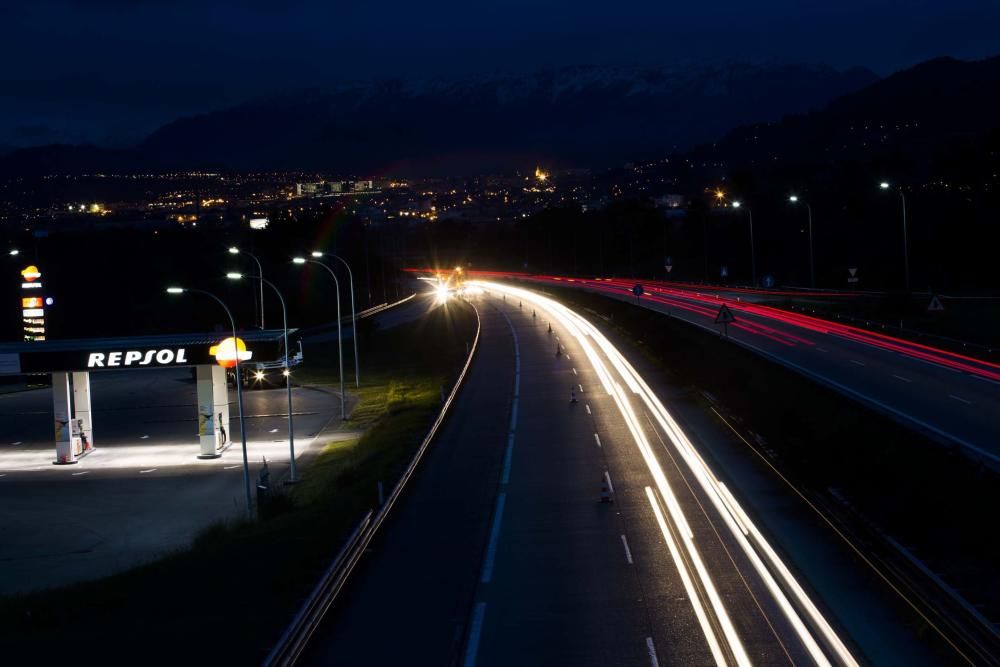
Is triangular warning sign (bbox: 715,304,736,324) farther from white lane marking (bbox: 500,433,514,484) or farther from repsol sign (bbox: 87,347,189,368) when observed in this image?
repsol sign (bbox: 87,347,189,368)

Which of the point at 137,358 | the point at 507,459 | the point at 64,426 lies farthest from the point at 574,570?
the point at 64,426

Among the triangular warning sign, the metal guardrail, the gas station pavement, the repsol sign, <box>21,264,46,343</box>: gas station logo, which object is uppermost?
<box>21,264,46,343</box>: gas station logo

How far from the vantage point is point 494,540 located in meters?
19.4

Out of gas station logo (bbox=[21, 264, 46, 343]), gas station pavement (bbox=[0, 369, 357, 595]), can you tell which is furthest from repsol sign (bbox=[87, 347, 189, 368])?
gas station logo (bbox=[21, 264, 46, 343])

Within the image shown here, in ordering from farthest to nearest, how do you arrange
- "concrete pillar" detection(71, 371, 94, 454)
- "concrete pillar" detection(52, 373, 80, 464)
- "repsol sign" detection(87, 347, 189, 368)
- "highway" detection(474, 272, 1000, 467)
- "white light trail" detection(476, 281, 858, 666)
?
"concrete pillar" detection(71, 371, 94, 454) → "concrete pillar" detection(52, 373, 80, 464) → "repsol sign" detection(87, 347, 189, 368) → "highway" detection(474, 272, 1000, 467) → "white light trail" detection(476, 281, 858, 666)

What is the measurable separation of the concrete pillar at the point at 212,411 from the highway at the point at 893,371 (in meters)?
22.0

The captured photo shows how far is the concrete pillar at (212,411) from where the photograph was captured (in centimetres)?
3862

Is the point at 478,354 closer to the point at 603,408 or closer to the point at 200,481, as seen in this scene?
the point at 603,408

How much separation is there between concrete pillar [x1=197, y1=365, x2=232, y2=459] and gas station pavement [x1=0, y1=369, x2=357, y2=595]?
687 millimetres

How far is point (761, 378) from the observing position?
37.6 metres

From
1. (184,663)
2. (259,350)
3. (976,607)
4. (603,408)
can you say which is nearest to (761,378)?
(603,408)

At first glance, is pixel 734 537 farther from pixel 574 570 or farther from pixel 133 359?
pixel 133 359

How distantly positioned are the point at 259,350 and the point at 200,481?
5818 mm

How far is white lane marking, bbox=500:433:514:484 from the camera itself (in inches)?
998
